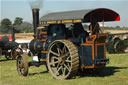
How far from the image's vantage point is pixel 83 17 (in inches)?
369

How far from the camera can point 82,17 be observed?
9.40 m

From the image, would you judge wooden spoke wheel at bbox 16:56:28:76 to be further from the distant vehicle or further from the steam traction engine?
the distant vehicle

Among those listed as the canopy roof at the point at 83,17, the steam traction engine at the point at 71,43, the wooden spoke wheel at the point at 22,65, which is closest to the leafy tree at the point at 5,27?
the wooden spoke wheel at the point at 22,65

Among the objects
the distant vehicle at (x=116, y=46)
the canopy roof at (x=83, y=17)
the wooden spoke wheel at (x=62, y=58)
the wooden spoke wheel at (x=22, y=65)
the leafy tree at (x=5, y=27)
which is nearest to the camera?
the wooden spoke wheel at (x=62, y=58)

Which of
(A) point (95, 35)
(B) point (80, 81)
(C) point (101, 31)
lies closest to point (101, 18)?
(C) point (101, 31)

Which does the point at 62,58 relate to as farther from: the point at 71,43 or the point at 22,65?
the point at 22,65

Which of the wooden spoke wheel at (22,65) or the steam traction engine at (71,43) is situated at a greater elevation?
the steam traction engine at (71,43)

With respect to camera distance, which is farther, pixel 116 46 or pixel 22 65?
pixel 116 46

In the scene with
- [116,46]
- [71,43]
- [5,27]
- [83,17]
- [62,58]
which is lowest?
[116,46]

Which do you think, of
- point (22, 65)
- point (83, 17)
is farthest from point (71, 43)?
point (22, 65)

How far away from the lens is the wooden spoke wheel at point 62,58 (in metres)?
9.47

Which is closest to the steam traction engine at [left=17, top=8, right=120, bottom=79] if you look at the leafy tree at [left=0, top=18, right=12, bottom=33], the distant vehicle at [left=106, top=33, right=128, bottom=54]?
the distant vehicle at [left=106, top=33, right=128, bottom=54]

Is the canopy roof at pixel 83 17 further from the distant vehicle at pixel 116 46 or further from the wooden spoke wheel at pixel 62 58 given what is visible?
the distant vehicle at pixel 116 46

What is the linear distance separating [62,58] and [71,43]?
80 cm
